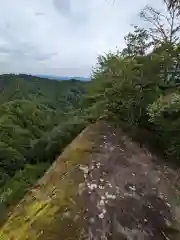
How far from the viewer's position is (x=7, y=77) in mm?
48750

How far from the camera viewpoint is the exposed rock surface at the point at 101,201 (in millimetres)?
3629

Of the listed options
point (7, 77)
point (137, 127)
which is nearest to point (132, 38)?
point (137, 127)

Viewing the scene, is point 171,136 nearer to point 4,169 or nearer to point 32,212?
point 32,212

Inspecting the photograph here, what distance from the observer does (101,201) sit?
4.04m

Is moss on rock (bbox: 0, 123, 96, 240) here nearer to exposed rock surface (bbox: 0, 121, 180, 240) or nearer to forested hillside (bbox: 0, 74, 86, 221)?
exposed rock surface (bbox: 0, 121, 180, 240)

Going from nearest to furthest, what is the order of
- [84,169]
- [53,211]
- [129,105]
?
[53,211], [84,169], [129,105]

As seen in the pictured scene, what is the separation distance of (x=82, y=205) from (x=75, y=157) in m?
1.39

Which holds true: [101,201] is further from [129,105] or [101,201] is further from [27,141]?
[27,141]

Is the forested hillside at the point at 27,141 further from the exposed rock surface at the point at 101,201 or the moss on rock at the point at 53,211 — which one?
the exposed rock surface at the point at 101,201

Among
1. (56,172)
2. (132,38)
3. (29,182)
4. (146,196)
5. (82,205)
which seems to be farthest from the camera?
(132,38)

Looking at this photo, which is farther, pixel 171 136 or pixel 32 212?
pixel 171 136

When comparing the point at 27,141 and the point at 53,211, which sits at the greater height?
the point at 53,211

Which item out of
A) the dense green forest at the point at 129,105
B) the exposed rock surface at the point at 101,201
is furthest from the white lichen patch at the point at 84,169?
the dense green forest at the point at 129,105

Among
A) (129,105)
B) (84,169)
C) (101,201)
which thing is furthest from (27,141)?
(101,201)
